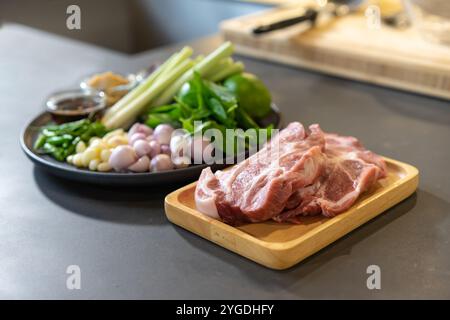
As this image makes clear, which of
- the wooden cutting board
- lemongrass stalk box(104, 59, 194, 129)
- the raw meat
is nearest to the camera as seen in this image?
the raw meat

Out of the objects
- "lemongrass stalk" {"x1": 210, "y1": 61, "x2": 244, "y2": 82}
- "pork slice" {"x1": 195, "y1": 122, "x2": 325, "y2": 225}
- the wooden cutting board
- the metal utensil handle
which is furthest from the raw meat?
the metal utensil handle

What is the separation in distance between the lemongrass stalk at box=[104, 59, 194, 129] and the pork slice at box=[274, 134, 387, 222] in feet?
1.56

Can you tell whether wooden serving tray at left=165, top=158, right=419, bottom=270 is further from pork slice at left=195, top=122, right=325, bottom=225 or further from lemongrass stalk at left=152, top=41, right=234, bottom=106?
lemongrass stalk at left=152, top=41, right=234, bottom=106

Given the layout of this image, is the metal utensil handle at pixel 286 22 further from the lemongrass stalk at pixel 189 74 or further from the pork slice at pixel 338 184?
the pork slice at pixel 338 184

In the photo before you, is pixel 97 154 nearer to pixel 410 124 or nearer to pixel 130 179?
pixel 130 179

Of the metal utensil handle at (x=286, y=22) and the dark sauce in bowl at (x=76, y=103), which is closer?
the dark sauce in bowl at (x=76, y=103)

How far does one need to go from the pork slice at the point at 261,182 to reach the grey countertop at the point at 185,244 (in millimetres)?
74

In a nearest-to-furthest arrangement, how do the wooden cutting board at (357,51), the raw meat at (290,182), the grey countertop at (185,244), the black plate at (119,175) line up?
the grey countertop at (185,244)
the raw meat at (290,182)
the black plate at (119,175)
the wooden cutting board at (357,51)

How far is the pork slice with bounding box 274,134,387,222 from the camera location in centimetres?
107

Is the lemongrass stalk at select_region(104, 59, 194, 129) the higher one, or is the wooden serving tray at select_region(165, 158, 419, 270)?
the lemongrass stalk at select_region(104, 59, 194, 129)

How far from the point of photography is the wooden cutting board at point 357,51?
1.78 metres

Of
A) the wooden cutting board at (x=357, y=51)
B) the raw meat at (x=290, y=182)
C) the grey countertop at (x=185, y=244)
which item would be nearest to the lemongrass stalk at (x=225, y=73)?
the grey countertop at (x=185, y=244)
